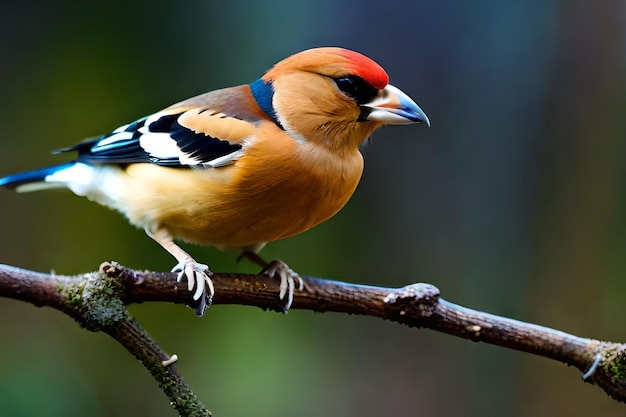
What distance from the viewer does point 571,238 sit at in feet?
12.0

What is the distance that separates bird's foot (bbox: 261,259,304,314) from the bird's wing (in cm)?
38

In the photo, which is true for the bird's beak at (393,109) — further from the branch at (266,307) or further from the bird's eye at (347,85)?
the branch at (266,307)

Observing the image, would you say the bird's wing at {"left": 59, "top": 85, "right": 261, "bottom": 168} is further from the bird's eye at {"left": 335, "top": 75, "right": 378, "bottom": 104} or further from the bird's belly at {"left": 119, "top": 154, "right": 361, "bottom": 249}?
the bird's eye at {"left": 335, "top": 75, "right": 378, "bottom": 104}

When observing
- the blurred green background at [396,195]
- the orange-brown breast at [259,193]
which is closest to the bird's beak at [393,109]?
the orange-brown breast at [259,193]

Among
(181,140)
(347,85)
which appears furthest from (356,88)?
(181,140)

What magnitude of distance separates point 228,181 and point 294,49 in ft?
6.11

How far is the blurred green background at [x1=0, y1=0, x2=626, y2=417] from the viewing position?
3.44m

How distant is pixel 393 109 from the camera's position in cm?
201

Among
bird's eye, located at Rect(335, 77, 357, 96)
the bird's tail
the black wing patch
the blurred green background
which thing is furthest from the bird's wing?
the blurred green background

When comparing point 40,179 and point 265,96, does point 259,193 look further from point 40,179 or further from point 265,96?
point 40,179

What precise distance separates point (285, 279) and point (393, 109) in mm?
606

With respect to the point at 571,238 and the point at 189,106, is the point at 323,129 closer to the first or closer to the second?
the point at 189,106

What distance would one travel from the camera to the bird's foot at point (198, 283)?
1822 mm

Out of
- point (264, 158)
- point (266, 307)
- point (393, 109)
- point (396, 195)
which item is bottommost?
point (266, 307)
